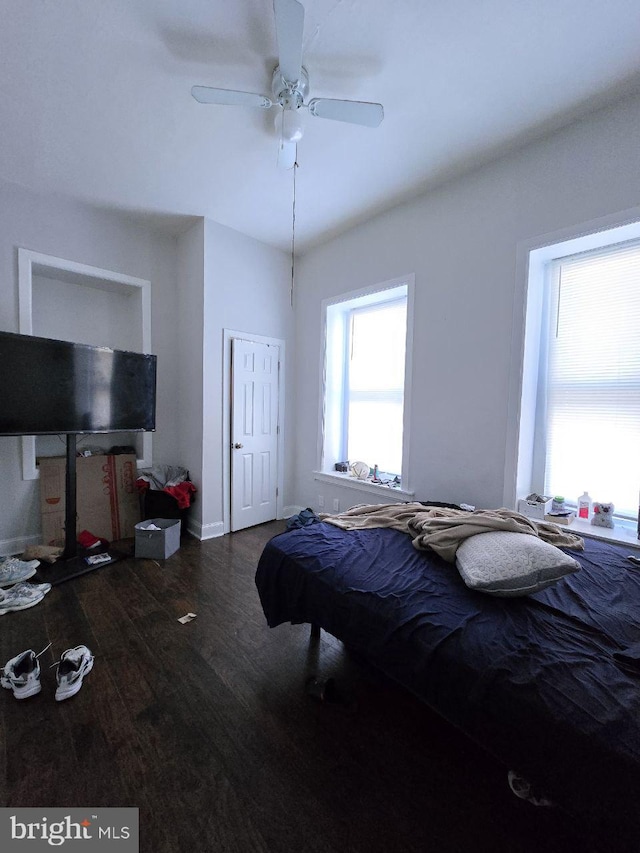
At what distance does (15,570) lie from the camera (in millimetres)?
2459

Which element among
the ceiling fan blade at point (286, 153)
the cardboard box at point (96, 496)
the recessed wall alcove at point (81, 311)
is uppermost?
the ceiling fan blade at point (286, 153)

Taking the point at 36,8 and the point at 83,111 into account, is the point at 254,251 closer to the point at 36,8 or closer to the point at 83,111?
the point at 83,111

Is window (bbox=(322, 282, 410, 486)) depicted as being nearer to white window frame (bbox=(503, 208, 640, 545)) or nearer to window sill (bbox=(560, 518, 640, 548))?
white window frame (bbox=(503, 208, 640, 545))

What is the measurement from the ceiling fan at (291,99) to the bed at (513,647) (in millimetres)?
2245

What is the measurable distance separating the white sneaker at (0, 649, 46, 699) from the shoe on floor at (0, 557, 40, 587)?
1.07m

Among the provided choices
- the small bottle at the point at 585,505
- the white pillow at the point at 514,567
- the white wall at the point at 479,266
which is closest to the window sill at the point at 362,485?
the white wall at the point at 479,266

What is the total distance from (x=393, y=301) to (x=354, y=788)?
3351 mm

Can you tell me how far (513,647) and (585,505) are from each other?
5.62 ft

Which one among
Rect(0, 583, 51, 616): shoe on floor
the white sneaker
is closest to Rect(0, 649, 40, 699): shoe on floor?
the white sneaker

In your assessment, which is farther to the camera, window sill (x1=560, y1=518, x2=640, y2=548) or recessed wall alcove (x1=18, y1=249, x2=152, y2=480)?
recessed wall alcove (x1=18, y1=249, x2=152, y2=480)

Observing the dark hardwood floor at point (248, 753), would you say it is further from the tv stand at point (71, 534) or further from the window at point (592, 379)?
the window at point (592, 379)

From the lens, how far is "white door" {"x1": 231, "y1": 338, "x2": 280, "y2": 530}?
138 inches

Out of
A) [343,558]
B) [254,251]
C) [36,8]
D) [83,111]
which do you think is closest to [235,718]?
[343,558]

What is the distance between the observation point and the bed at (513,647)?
0.78 m
